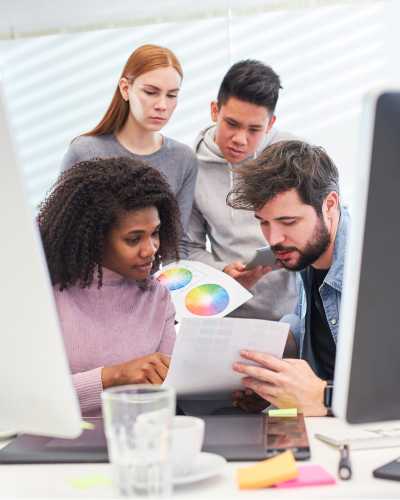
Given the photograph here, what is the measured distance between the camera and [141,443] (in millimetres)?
815

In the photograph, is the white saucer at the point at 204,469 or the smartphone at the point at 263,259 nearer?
the white saucer at the point at 204,469

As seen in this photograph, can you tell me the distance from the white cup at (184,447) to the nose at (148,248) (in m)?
1.05

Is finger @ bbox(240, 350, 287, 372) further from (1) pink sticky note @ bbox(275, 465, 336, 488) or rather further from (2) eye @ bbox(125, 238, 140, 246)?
(2) eye @ bbox(125, 238, 140, 246)

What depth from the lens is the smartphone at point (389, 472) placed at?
3.15 ft

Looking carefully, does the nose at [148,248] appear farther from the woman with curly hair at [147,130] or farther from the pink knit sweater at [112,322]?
the woman with curly hair at [147,130]

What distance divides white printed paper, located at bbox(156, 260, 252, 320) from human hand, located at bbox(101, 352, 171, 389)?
28.2 inches

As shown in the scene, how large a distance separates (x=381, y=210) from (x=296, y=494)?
0.35 meters

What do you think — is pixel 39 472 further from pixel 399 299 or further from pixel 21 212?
pixel 399 299

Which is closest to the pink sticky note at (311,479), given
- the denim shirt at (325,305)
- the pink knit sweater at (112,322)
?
the pink knit sweater at (112,322)

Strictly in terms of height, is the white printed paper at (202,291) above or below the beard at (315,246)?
below

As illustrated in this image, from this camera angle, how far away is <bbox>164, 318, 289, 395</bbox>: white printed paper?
4.51 feet

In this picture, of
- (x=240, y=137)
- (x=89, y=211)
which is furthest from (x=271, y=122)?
(x=89, y=211)

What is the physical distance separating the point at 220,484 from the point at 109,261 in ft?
3.59

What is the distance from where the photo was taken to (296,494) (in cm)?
92
